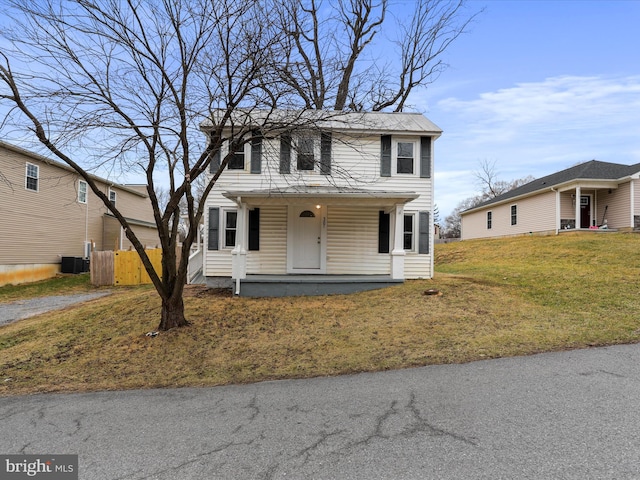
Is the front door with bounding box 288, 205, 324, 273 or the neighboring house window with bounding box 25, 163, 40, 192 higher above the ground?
the neighboring house window with bounding box 25, 163, 40, 192

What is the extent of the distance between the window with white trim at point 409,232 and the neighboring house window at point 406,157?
1466mm

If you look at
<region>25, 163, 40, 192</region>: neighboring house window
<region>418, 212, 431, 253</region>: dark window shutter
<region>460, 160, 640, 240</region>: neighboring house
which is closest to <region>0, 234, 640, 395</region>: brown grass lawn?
<region>418, 212, 431, 253</region>: dark window shutter

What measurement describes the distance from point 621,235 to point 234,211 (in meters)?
17.2

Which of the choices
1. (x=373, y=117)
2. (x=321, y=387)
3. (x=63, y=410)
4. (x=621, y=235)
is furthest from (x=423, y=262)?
(x=621, y=235)

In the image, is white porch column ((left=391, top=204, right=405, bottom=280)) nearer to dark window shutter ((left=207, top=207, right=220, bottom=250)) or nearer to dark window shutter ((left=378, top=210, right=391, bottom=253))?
dark window shutter ((left=378, top=210, right=391, bottom=253))

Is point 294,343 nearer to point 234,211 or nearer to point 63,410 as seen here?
point 63,410

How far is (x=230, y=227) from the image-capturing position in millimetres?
11109

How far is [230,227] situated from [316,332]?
5630 millimetres

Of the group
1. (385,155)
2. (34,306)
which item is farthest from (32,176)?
(385,155)

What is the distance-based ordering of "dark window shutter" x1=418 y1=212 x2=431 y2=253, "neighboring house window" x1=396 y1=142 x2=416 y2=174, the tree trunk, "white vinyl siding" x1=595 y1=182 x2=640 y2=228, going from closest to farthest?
the tree trunk
"dark window shutter" x1=418 y1=212 x2=431 y2=253
"neighboring house window" x1=396 y1=142 x2=416 y2=174
"white vinyl siding" x1=595 y1=182 x2=640 y2=228

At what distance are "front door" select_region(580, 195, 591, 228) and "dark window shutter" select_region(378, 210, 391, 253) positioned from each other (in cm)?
1478

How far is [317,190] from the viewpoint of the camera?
34.1ft

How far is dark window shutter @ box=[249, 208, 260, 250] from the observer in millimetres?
11031

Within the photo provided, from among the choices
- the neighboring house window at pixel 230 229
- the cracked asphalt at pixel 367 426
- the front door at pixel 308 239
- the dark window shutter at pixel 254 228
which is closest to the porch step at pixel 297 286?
the front door at pixel 308 239
